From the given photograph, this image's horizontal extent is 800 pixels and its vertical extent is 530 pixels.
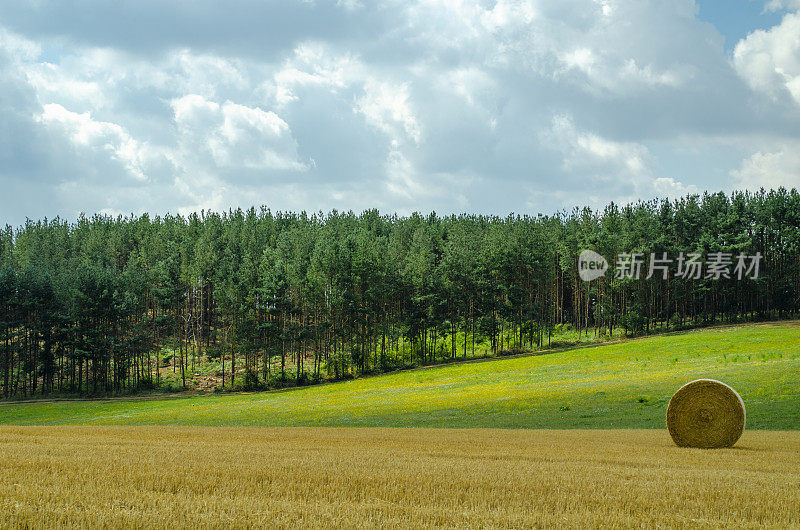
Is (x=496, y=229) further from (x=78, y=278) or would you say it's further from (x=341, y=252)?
(x=78, y=278)

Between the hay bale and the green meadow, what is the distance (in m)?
5.83

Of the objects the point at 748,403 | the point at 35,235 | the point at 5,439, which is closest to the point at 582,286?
the point at 748,403

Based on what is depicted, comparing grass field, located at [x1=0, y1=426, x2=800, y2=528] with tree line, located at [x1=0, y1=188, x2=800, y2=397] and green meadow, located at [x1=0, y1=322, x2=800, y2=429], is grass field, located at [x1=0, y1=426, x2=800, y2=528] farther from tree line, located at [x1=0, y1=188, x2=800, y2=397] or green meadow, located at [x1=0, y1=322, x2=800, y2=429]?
tree line, located at [x1=0, y1=188, x2=800, y2=397]

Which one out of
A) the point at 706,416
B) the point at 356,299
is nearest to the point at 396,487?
the point at 706,416

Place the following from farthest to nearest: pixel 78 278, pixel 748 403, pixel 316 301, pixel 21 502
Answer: pixel 316 301
pixel 78 278
pixel 748 403
pixel 21 502

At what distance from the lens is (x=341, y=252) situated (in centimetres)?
8569

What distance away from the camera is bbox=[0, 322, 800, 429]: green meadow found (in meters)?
30.6

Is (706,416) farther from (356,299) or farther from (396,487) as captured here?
(356,299)

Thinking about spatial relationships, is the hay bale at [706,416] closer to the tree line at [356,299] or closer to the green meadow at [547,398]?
the green meadow at [547,398]

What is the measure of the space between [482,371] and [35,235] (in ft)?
411

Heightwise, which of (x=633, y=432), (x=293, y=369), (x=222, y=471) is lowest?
(x=293, y=369)

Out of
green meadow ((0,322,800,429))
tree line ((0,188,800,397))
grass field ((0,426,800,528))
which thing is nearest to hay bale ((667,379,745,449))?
grass field ((0,426,800,528))

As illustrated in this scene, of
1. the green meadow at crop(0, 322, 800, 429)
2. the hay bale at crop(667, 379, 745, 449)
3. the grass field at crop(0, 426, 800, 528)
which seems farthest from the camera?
the green meadow at crop(0, 322, 800, 429)

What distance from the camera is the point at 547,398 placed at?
3750cm
